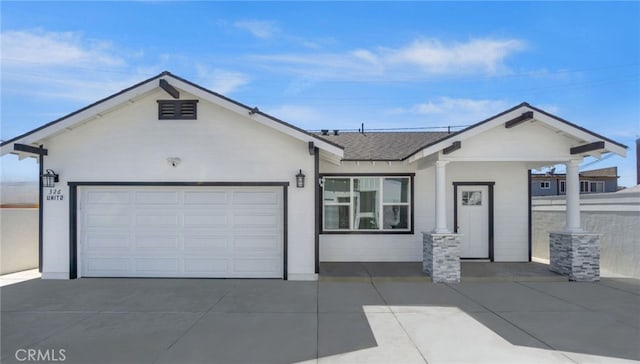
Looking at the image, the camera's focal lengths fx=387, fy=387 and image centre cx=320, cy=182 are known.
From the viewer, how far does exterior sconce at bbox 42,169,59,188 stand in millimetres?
9134

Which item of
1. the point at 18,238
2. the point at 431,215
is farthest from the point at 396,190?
the point at 18,238

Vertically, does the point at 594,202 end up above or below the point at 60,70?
below

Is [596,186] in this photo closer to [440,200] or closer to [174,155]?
[440,200]

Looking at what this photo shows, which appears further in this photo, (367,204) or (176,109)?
(367,204)

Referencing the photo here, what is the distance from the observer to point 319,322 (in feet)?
19.4

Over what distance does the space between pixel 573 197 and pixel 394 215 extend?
4.46m

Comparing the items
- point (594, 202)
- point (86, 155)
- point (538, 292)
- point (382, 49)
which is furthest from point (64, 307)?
point (382, 49)

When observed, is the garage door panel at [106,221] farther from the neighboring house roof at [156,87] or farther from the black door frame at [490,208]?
the black door frame at [490,208]

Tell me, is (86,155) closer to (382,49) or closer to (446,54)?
(382,49)

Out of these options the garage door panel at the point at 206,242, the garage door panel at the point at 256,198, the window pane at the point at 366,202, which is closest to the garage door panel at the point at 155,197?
the garage door panel at the point at 206,242

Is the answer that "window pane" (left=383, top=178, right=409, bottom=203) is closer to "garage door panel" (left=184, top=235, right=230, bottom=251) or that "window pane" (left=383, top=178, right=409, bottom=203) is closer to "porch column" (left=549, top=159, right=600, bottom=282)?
"porch column" (left=549, top=159, right=600, bottom=282)

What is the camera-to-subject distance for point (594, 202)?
35.4 ft

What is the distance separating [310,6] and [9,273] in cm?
1085

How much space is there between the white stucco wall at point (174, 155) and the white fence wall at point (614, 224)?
7770 mm
